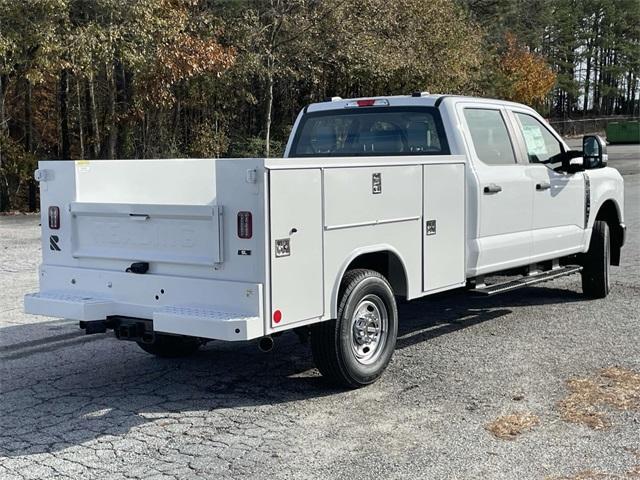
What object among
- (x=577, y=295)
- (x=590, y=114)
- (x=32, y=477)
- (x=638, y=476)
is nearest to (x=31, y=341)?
(x=32, y=477)

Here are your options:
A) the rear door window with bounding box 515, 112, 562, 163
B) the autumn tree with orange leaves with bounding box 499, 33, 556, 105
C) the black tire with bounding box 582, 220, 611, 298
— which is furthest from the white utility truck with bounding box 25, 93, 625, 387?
the autumn tree with orange leaves with bounding box 499, 33, 556, 105

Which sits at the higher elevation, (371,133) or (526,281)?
(371,133)

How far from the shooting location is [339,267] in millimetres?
5949

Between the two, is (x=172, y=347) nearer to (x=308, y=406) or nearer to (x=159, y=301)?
(x=159, y=301)

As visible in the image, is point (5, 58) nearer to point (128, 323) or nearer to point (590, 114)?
point (128, 323)

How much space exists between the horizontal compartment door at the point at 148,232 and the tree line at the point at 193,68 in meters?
13.6

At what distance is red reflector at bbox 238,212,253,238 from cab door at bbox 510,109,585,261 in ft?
12.7

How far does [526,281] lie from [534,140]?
1474mm

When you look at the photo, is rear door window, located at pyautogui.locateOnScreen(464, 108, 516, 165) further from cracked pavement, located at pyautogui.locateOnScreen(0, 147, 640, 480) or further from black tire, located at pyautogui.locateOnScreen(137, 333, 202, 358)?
black tire, located at pyautogui.locateOnScreen(137, 333, 202, 358)

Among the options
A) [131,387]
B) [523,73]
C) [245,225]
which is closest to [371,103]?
[245,225]

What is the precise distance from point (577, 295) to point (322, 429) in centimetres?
553

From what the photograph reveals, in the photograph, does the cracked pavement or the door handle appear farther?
the door handle

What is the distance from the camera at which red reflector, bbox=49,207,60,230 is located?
251 inches

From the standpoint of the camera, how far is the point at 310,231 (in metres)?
5.66
